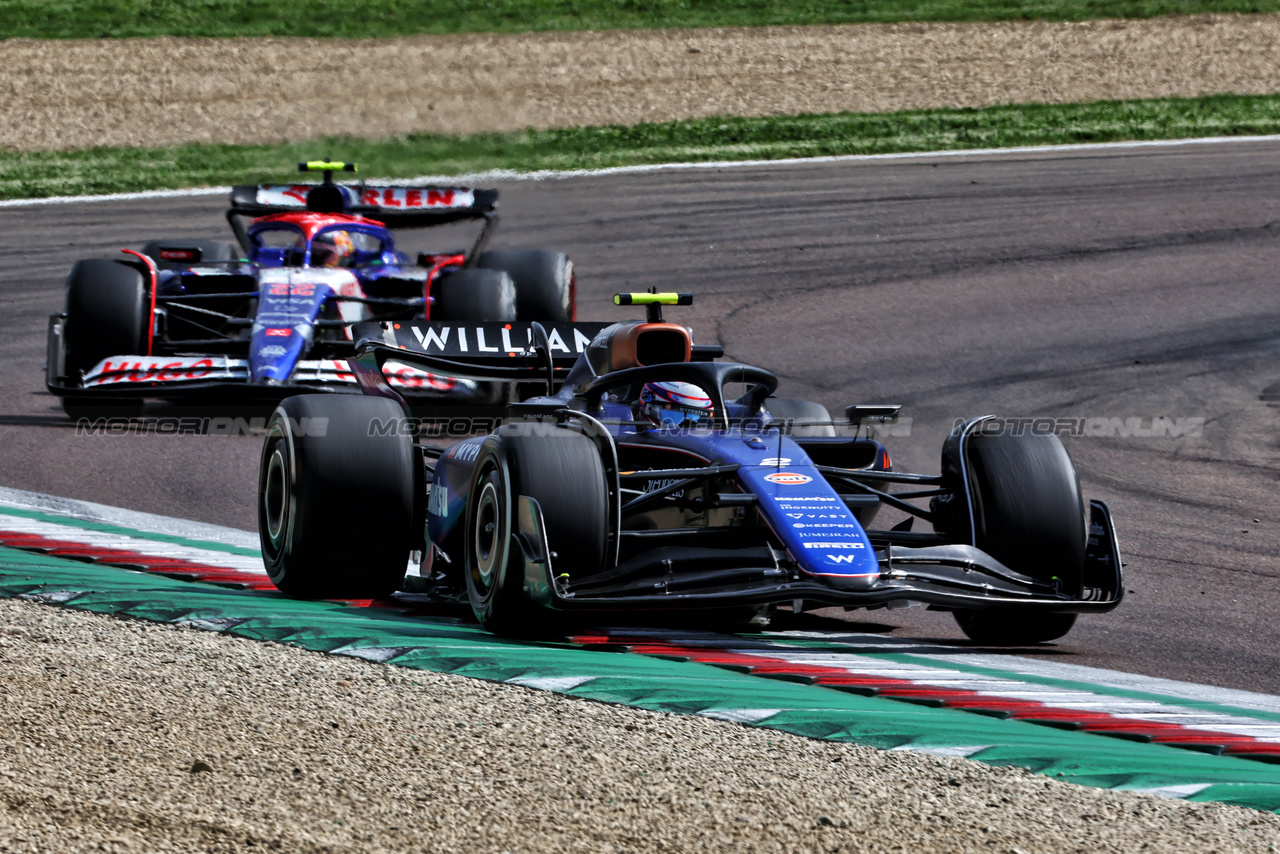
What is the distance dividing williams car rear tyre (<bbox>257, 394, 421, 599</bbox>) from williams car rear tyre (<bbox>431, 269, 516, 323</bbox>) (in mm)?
5556

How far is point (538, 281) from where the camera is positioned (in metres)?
13.5

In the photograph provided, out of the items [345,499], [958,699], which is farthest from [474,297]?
[958,699]

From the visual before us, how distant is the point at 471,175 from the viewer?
2073 cm

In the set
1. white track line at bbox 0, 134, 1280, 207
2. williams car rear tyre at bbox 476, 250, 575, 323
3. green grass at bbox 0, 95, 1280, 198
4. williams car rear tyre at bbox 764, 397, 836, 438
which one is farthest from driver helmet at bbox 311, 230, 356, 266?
white track line at bbox 0, 134, 1280, 207

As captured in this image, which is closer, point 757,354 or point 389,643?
point 389,643

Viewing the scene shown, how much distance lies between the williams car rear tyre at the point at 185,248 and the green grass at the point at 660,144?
575 cm

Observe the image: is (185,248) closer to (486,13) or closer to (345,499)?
(345,499)

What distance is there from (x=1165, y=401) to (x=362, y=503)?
7193 mm

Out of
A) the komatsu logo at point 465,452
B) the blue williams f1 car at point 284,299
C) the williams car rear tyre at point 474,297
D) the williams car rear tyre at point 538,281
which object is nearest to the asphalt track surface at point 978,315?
the blue williams f1 car at point 284,299

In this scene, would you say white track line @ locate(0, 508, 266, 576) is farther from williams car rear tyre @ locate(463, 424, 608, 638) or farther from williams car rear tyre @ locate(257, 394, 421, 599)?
williams car rear tyre @ locate(463, 424, 608, 638)

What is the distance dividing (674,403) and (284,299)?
5485mm

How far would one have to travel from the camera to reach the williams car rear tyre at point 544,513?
5.83m

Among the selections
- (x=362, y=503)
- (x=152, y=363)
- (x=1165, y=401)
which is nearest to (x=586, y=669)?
(x=362, y=503)

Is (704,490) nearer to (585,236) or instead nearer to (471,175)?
(585,236)
